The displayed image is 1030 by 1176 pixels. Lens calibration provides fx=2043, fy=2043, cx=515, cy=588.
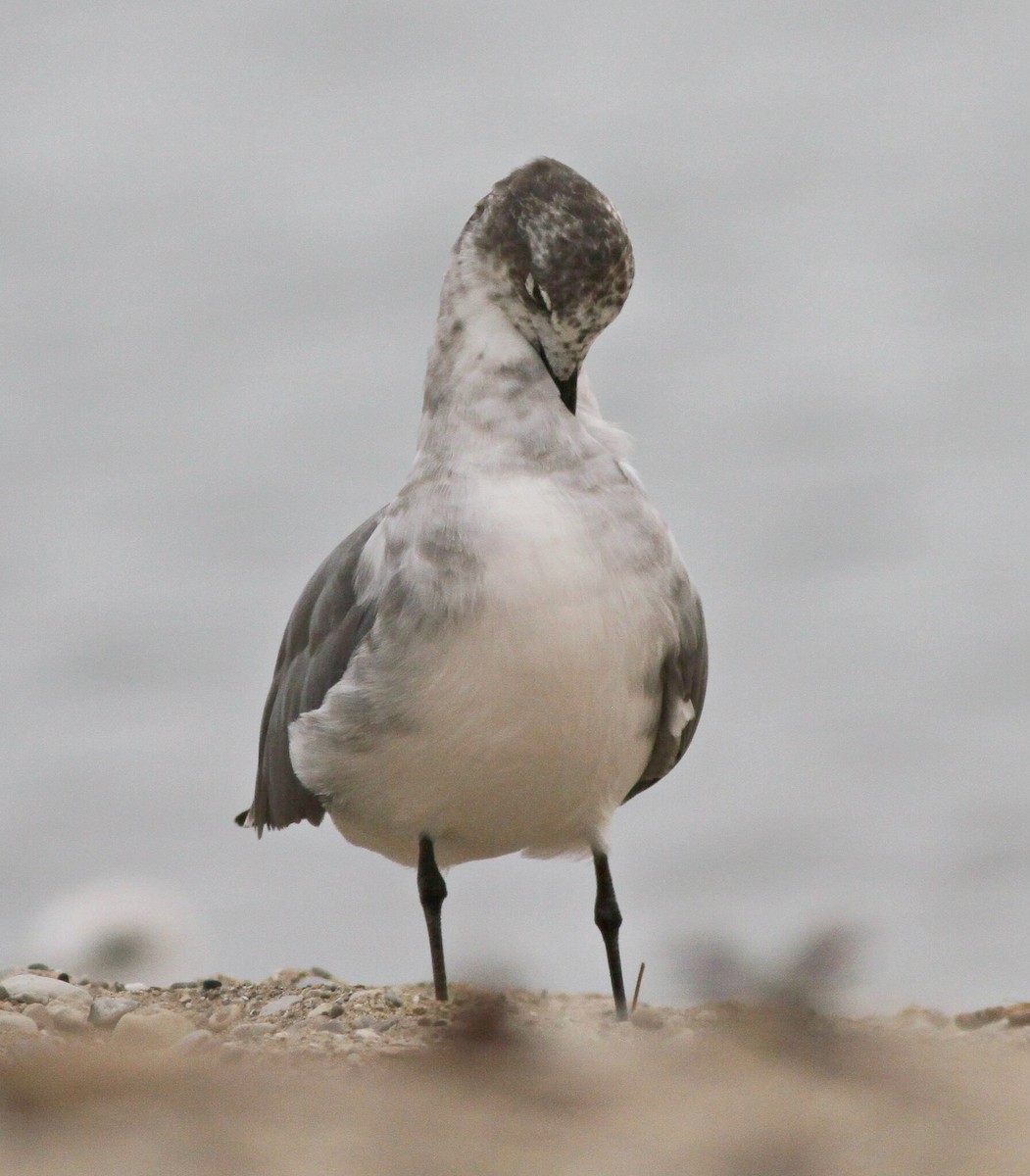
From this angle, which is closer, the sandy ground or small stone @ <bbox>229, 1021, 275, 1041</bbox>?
the sandy ground

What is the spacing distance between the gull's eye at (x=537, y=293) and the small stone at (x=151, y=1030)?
258 cm

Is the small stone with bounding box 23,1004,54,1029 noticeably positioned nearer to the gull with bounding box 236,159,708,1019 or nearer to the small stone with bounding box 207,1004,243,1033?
the small stone with bounding box 207,1004,243,1033

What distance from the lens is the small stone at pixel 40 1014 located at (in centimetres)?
649

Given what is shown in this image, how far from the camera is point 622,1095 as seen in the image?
4031 mm

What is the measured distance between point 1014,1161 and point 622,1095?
81 cm

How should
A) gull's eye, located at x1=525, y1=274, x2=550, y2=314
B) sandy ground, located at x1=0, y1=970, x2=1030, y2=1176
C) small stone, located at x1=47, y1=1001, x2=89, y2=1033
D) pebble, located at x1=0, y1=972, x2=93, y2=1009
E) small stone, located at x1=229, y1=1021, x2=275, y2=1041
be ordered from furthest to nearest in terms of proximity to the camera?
1. pebble, located at x1=0, y1=972, x2=93, y2=1009
2. gull's eye, located at x1=525, y1=274, x2=550, y2=314
3. small stone, located at x1=47, y1=1001, x2=89, y2=1033
4. small stone, located at x1=229, y1=1021, x2=275, y2=1041
5. sandy ground, located at x1=0, y1=970, x2=1030, y2=1176

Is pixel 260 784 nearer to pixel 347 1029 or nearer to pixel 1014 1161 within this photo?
pixel 347 1029

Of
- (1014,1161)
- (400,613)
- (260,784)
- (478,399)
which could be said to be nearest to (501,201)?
(478,399)

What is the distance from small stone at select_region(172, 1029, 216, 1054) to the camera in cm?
562

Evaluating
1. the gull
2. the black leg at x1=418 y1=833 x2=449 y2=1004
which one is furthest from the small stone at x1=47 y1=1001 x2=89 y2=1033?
the black leg at x1=418 y1=833 x2=449 y2=1004

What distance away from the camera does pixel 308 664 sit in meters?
7.55

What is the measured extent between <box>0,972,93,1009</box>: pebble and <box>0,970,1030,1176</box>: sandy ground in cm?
198

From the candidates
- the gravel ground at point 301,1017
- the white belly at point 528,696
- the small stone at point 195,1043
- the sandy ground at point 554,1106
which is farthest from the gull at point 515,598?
the sandy ground at point 554,1106

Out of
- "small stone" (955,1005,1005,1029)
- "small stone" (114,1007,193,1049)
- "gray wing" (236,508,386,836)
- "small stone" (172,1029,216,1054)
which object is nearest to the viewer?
"small stone" (172,1029,216,1054)
